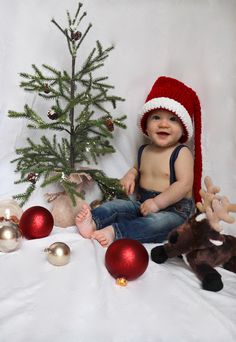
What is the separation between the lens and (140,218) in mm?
1219

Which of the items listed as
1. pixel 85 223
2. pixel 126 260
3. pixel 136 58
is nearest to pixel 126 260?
pixel 126 260

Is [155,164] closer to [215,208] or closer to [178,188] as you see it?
[178,188]

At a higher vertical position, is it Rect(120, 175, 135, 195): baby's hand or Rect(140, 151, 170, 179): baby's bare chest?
Rect(140, 151, 170, 179): baby's bare chest

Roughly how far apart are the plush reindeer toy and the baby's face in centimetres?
32

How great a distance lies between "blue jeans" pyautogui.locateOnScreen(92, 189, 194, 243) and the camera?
1.18 meters

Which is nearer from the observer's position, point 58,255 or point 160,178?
point 58,255

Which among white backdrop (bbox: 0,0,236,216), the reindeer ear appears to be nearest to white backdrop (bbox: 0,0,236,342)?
white backdrop (bbox: 0,0,236,216)

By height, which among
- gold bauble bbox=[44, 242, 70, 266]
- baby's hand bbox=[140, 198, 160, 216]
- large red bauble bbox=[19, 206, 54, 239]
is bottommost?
gold bauble bbox=[44, 242, 70, 266]

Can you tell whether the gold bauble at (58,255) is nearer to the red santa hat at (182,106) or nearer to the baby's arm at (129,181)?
the baby's arm at (129,181)

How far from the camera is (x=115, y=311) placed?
32.2 inches

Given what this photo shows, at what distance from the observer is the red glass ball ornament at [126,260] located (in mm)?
923

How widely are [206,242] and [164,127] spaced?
44 centimetres

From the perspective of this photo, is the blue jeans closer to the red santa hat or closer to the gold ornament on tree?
the red santa hat

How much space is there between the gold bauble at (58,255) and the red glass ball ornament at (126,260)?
105 mm
